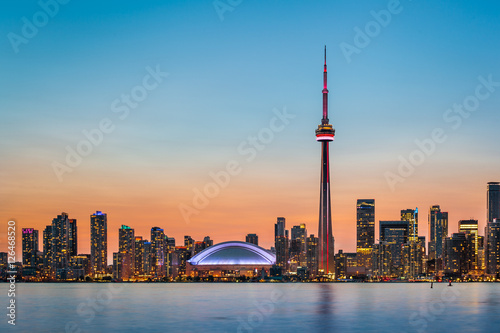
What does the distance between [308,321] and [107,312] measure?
3795 cm

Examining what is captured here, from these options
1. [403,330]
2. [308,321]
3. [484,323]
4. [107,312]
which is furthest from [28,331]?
[484,323]

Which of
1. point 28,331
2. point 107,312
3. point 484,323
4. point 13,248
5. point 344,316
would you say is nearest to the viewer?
point 13,248

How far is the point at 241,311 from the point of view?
114 meters

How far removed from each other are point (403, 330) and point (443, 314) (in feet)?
96.1

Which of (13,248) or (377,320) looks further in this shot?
(377,320)

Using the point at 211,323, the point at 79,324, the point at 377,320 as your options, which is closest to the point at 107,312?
the point at 79,324

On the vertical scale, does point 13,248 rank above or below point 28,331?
above

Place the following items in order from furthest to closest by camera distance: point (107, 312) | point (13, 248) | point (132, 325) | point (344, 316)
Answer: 1. point (107, 312)
2. point (344, 316)
3. point (132, 325)
4. point (13, 248)

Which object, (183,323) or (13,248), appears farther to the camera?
(183,323)

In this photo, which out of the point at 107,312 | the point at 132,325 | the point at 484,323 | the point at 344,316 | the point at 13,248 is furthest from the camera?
the point at 107,312

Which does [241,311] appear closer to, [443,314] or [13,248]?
[443,314]

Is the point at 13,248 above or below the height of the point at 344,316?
above

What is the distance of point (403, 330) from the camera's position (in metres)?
82.9

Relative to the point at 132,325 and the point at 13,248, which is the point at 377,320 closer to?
the point at 132,325
